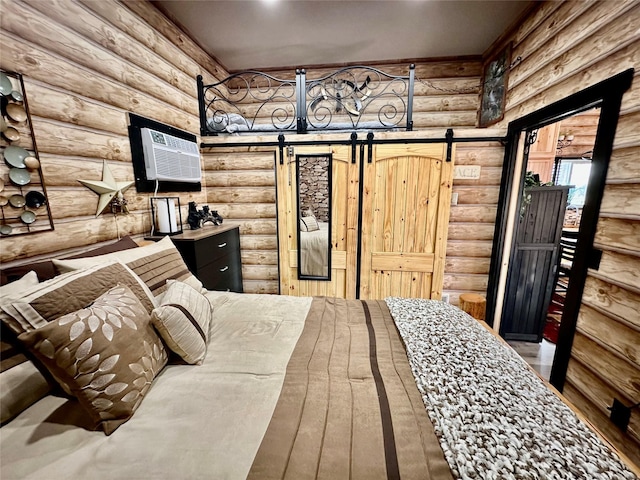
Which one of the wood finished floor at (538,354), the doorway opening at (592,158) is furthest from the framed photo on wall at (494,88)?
the wood finished floor at (538,354)

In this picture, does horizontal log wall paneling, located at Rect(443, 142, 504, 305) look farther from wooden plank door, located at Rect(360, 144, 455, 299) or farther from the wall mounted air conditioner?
the wall mounted air conditioner

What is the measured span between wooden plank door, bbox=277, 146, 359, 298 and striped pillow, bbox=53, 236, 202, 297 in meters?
1.40

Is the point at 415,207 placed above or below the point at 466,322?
above

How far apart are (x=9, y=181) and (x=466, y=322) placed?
255 centimetres

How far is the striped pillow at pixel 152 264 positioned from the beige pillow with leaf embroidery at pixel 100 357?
0.40 meters

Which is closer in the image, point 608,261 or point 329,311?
point 608,261

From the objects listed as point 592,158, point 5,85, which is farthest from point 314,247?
point 5,85

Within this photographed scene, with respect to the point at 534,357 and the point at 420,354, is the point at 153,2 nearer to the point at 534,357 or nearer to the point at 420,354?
the point at 420,354

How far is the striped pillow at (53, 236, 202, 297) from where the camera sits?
46.9 inches

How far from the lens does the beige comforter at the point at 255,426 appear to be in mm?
676

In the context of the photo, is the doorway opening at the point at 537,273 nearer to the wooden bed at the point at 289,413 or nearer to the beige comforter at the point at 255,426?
the wooden bed at the point at 289,413

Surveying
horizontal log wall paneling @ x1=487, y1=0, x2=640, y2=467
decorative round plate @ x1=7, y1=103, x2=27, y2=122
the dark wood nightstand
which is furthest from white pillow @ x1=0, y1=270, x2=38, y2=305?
horizontal log wall paneling @ x1=487, y1=0, x2=640, y2=467

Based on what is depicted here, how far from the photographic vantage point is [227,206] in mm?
3188

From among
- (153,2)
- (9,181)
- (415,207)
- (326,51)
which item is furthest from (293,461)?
(326,51)
